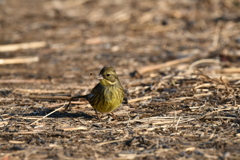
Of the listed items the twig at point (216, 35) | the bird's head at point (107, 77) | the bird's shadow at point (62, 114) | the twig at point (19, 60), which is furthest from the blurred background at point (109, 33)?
the bird's head at point (107, 77)

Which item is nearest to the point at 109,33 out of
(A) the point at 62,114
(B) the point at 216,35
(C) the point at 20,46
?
(C) the point at 20,46

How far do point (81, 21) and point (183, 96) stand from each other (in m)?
7.25

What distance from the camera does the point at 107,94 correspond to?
6113mm

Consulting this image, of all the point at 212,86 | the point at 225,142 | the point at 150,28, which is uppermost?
the point at 150,28

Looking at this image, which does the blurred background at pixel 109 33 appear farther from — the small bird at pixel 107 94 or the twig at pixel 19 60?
the small bird at pixel 107 94

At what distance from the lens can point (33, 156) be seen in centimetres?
480

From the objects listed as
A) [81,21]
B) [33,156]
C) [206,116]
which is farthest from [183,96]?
[81,21]

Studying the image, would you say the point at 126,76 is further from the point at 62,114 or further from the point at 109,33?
the point at 109,33

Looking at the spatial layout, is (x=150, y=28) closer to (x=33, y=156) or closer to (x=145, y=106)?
(x=145, y=106)

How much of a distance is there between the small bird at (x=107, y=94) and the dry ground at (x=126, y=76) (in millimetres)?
240

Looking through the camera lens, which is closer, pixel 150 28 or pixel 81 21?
pixel 150 28

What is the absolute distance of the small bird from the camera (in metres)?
6.05

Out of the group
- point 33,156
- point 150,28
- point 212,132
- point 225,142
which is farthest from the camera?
point 150,28

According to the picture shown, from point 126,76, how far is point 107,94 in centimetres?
273
